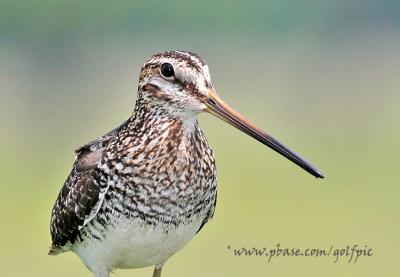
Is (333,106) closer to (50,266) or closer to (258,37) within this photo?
(258,37)

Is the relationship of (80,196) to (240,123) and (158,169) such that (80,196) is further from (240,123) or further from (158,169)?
(240,123)

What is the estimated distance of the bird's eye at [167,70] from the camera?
9086 mm

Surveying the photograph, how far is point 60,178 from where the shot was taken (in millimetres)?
19266

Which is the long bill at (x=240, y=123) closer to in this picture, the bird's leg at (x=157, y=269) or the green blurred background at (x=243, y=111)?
the bird's leg at (x=157, y=269)

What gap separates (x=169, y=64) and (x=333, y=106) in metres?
15.5

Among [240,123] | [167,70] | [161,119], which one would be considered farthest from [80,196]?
[240,123]

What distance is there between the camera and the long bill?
904 centimetres

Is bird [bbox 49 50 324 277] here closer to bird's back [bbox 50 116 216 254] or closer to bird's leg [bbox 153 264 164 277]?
bird's back [bbox 50 116 216 254]

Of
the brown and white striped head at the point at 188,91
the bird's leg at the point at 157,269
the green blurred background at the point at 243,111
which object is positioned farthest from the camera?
the green blurred background at the point at 243,111

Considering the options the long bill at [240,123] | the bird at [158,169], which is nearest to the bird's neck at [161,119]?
the bird at [158,169]

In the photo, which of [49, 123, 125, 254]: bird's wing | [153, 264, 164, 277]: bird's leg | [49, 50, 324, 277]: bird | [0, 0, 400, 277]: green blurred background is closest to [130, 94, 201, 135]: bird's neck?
[49, 50, 324, 277]: bird

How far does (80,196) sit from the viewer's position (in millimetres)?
9586

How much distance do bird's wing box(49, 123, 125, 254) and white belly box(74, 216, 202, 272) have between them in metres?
0.16

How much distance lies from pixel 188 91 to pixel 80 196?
1148 mm
